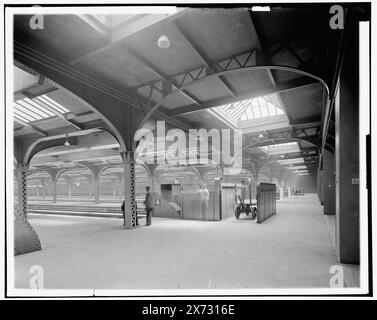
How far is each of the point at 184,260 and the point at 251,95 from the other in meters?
7.04

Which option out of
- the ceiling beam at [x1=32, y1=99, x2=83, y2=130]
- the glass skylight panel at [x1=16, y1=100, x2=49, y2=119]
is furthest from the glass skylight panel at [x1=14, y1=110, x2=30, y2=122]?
the ceiling beam at [x1=32, y1=99, x2=83, y2=130]

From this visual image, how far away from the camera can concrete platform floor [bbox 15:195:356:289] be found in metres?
4.40

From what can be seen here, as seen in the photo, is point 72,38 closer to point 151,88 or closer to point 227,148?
point 151,88

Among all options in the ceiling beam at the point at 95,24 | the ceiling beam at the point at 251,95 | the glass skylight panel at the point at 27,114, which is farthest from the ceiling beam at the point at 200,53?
the glass skylight panel at the point at 27,114

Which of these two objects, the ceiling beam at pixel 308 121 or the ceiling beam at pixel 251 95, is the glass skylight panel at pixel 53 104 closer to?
the ceiling beam at pixel 251 95

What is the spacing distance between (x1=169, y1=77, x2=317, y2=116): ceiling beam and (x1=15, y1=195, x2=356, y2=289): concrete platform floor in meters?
5.50

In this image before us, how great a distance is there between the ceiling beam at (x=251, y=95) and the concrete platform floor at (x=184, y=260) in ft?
18.1

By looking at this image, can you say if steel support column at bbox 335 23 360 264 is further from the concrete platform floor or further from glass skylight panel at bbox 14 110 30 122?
glass skylight panel at bbox 14 110 30 122

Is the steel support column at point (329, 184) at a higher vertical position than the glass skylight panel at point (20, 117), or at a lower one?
lower

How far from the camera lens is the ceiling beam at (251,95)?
8.33 m

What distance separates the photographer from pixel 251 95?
947cm

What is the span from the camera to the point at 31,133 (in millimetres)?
14500

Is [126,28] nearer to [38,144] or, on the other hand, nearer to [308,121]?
[308,121]

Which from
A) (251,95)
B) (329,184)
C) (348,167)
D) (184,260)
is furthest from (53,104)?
(329,184)
